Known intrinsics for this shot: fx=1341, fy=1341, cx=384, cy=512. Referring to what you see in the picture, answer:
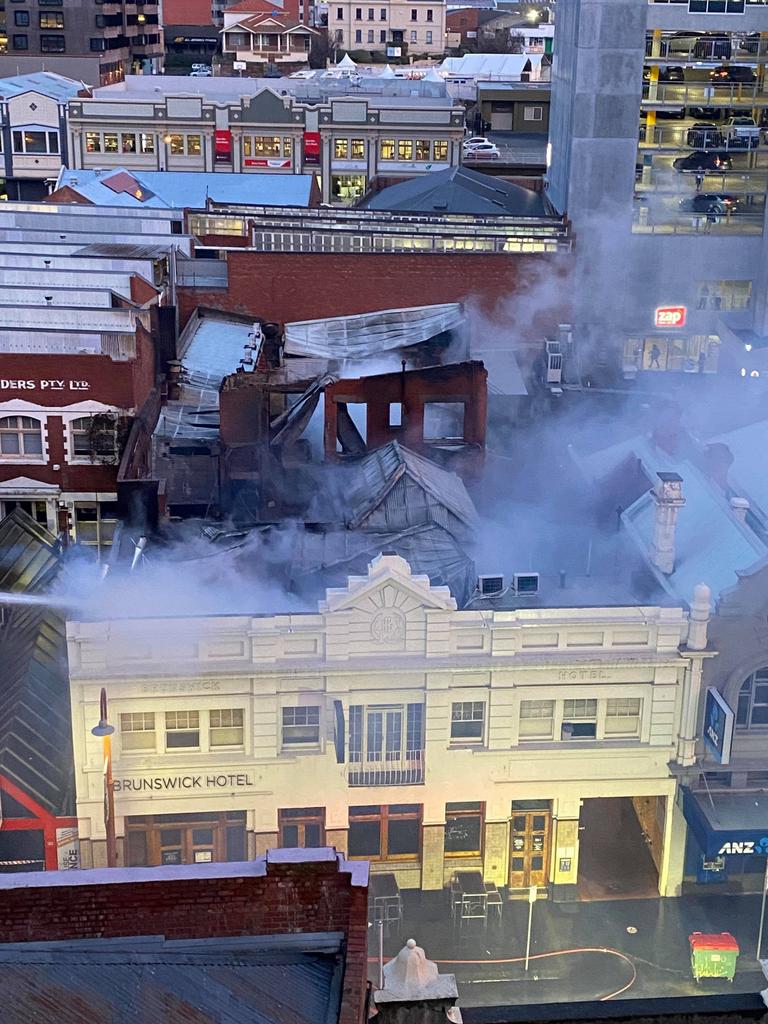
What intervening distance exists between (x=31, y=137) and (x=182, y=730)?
8578 cm

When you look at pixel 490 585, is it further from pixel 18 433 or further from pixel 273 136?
pixel 273 136

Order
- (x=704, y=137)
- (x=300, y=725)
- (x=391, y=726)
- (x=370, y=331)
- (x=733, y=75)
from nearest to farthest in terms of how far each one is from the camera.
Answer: (x=300, y=725) → (x=391, y=726) → (x=370, y=331) → (x=704, y=137) → (x=733, y=75)

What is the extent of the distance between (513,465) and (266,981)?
30.4 m

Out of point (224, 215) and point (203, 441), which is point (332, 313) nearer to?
point (224, 215)

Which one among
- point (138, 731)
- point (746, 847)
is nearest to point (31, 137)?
point (138, 731)

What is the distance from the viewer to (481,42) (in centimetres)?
18188

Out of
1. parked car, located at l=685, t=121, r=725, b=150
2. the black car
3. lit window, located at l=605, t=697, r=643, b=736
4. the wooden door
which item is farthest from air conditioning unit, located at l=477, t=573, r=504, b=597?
parked car, located at l=685, t=121, r=725, b=150

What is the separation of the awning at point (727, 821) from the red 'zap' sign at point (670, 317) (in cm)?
3713

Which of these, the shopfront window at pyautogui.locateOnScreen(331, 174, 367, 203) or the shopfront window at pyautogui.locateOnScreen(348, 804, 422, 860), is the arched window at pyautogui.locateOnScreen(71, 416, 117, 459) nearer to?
the shopfront window at pyautogui.locateOnScreen(348, 804, 422, 860)

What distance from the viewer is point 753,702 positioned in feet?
102

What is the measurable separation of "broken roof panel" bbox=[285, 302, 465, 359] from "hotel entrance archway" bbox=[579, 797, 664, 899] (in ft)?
73.5

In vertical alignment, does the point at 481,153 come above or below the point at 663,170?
below

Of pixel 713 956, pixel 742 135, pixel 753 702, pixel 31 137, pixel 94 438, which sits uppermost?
pixel 742 135

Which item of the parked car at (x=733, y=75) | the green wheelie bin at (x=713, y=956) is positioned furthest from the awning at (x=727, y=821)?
the parked car at (x=733, y=75)
